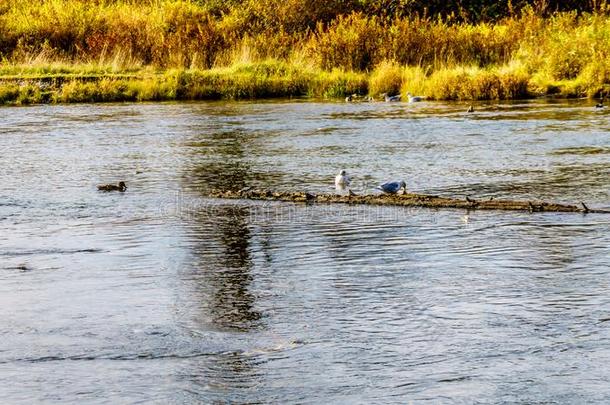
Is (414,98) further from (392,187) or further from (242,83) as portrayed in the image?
(392,187)

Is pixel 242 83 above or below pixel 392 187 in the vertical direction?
above

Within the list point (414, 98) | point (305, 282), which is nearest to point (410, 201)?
point (305, 282)

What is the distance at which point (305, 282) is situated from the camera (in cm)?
1004

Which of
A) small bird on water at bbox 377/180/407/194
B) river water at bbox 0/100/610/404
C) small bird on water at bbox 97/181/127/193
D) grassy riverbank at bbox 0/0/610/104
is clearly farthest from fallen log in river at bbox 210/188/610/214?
grassy riverbank at bbox 0/0/610/104

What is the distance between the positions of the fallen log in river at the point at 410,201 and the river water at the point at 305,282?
22 centimetres

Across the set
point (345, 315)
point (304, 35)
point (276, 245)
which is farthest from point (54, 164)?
point (304, 35)

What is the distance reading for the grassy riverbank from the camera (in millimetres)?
28750

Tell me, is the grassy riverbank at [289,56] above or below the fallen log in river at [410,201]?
above

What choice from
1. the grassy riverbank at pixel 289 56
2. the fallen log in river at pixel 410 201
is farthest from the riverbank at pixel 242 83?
the fallen log in river at pixel 410 201

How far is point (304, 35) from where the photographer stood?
126 ft

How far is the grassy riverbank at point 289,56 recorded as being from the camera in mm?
28750

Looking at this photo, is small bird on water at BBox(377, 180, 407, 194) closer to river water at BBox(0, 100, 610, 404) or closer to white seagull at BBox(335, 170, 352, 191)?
river water at BBox(0, 100, 610, 404)

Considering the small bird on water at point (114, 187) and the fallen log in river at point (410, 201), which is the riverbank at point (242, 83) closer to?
the small bird on water at point (114, 187)

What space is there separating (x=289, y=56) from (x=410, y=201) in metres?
21.9
